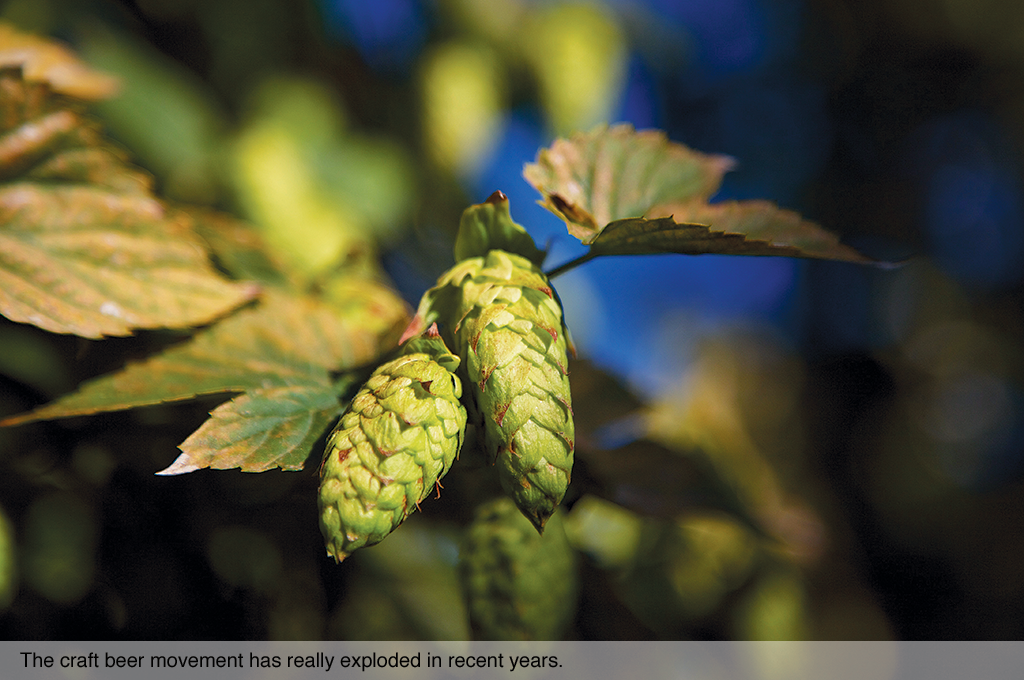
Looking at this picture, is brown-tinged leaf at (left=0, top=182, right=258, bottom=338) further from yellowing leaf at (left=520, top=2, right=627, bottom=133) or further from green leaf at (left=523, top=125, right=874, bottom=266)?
yellowing leaf at (left=520, top=2, right=627, bottom=133)

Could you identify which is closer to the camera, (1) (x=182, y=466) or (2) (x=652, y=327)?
(1) (x=182, y=466)

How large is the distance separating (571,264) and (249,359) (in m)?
0.26

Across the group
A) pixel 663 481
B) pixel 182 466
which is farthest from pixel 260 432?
pixel 663 481

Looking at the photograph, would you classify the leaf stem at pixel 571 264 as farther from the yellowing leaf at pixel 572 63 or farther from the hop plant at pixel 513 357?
the yellowing leaf at pixel 572 63

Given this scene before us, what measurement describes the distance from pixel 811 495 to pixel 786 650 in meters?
0.70

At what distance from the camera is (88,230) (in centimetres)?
49

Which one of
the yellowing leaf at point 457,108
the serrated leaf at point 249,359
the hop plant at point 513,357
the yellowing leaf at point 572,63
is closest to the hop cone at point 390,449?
the hop plant at point 513,357

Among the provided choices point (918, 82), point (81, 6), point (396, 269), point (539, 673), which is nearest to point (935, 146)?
point (918, 82)

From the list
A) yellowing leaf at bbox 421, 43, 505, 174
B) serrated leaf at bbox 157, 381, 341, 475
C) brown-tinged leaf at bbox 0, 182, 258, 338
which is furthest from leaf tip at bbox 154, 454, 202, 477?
yellowing leaf at bbox 421, 43, 505, 174

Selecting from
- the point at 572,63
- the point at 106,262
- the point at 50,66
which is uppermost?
the point at 572,63

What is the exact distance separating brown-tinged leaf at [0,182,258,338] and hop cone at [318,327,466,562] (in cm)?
21

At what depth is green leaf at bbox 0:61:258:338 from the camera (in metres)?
0.46

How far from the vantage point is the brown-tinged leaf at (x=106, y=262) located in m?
0.45

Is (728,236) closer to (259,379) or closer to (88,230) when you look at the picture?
(259,379)
